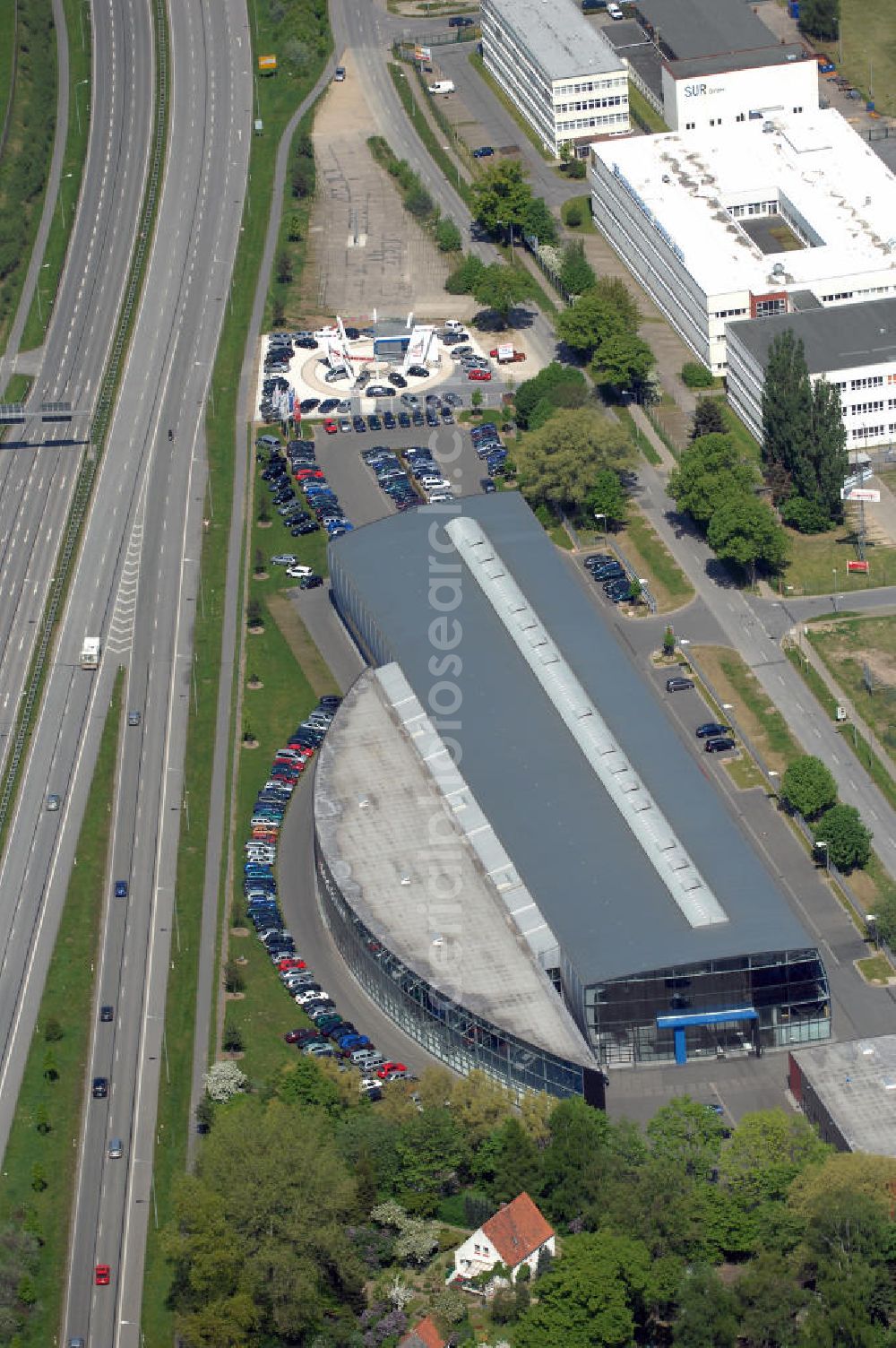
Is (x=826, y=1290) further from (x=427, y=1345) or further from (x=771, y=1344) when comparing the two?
(x=427, y=1345)

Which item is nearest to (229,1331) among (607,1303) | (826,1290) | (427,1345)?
(427,1345)

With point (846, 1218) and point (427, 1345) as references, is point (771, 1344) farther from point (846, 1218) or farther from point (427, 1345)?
point (427, 1345)

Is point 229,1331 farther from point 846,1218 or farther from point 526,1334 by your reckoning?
point 846,1218

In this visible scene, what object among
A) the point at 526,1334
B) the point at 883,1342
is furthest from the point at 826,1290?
the point at 526,1334

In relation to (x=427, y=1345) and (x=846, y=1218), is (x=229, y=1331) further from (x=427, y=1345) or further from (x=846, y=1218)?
(x=846, y=1218)

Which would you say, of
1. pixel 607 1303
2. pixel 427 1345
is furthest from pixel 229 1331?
pixel 607 1303

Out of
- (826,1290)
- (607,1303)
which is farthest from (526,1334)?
(826,1290)
